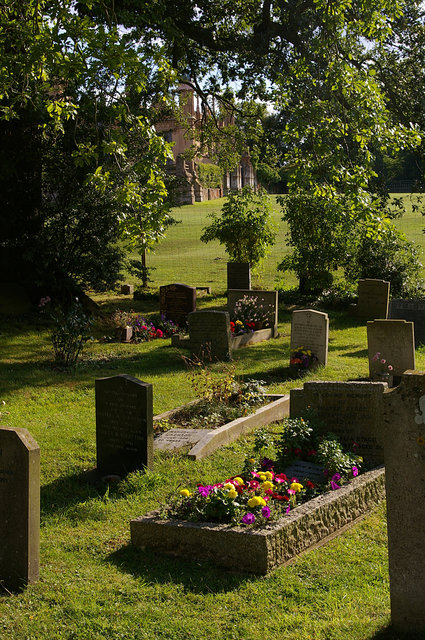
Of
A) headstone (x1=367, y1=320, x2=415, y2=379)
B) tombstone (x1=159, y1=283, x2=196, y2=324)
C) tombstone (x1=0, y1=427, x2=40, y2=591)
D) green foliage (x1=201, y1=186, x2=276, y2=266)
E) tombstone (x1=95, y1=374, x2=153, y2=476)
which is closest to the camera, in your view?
tombstone (x1=0, y1=427, x2=40, y2=591)

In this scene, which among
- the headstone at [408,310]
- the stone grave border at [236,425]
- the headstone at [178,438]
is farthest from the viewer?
the headstone at [408,310]

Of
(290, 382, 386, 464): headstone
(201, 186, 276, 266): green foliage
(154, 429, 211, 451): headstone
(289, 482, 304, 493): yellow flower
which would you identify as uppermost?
(201, 186, 276, 266): green foliage

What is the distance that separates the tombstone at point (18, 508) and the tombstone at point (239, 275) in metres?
17.0

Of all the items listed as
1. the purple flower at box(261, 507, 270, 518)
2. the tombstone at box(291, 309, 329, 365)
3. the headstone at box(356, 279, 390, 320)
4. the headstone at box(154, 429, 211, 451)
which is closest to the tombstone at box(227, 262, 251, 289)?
the headstone at box(356, 279, 390, 320)

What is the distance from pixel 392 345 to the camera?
12.7 m

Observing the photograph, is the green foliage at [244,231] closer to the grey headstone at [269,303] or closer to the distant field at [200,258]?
the distant field at [200,258]

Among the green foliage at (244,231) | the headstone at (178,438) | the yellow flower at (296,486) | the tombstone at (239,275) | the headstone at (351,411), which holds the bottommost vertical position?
the headstone at (178,438)

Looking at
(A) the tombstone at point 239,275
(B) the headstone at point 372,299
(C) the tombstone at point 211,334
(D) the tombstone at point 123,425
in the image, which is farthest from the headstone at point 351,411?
(A) the tombstone at point 239,275

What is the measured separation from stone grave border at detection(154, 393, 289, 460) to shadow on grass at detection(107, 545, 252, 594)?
249cm

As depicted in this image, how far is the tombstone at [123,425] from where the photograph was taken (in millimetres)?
8555

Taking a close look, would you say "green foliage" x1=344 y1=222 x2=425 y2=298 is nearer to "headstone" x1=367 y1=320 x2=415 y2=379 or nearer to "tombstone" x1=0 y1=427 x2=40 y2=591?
"headstone" x1=367 y1=320 x2=415 y2=379

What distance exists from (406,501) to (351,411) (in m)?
3.72

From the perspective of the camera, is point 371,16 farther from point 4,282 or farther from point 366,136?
point 4,282

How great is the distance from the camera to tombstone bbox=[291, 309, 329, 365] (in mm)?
13750
